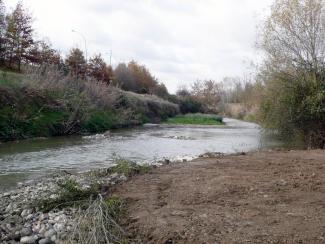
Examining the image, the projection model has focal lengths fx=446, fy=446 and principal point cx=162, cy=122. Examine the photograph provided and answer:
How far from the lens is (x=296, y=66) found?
19.0 meters

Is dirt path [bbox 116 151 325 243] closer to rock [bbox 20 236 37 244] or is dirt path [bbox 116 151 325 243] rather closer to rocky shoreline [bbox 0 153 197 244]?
rocky shoreline [bbox 0 153 197 244]

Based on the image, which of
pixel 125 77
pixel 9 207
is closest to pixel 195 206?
pixel 9 207

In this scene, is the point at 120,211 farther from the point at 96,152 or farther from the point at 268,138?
the point at 268,138

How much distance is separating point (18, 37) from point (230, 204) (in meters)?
34.6

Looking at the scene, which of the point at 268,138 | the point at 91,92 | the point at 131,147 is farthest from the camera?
the point at 91,92

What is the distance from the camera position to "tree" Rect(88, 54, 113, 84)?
4900 cm

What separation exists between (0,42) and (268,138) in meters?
24.2

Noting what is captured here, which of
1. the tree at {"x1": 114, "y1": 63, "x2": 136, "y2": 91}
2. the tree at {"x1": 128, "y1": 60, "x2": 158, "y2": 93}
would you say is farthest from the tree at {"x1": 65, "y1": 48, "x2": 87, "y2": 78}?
the tree at {"x1": 128, "y1": 60, "x2": 158, "y2": 93}

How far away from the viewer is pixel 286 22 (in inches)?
743

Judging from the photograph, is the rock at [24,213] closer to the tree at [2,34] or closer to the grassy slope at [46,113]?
the grassy slope at [46,113]

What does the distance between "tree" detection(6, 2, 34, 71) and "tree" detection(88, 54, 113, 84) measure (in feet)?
31.8

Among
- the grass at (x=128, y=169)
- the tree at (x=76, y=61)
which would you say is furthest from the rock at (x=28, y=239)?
the tree at (x=76, y=61)

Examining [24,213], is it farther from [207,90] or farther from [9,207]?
[207,90]

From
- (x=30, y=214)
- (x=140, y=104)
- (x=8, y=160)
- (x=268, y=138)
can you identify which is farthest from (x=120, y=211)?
(x=140, y=104)
